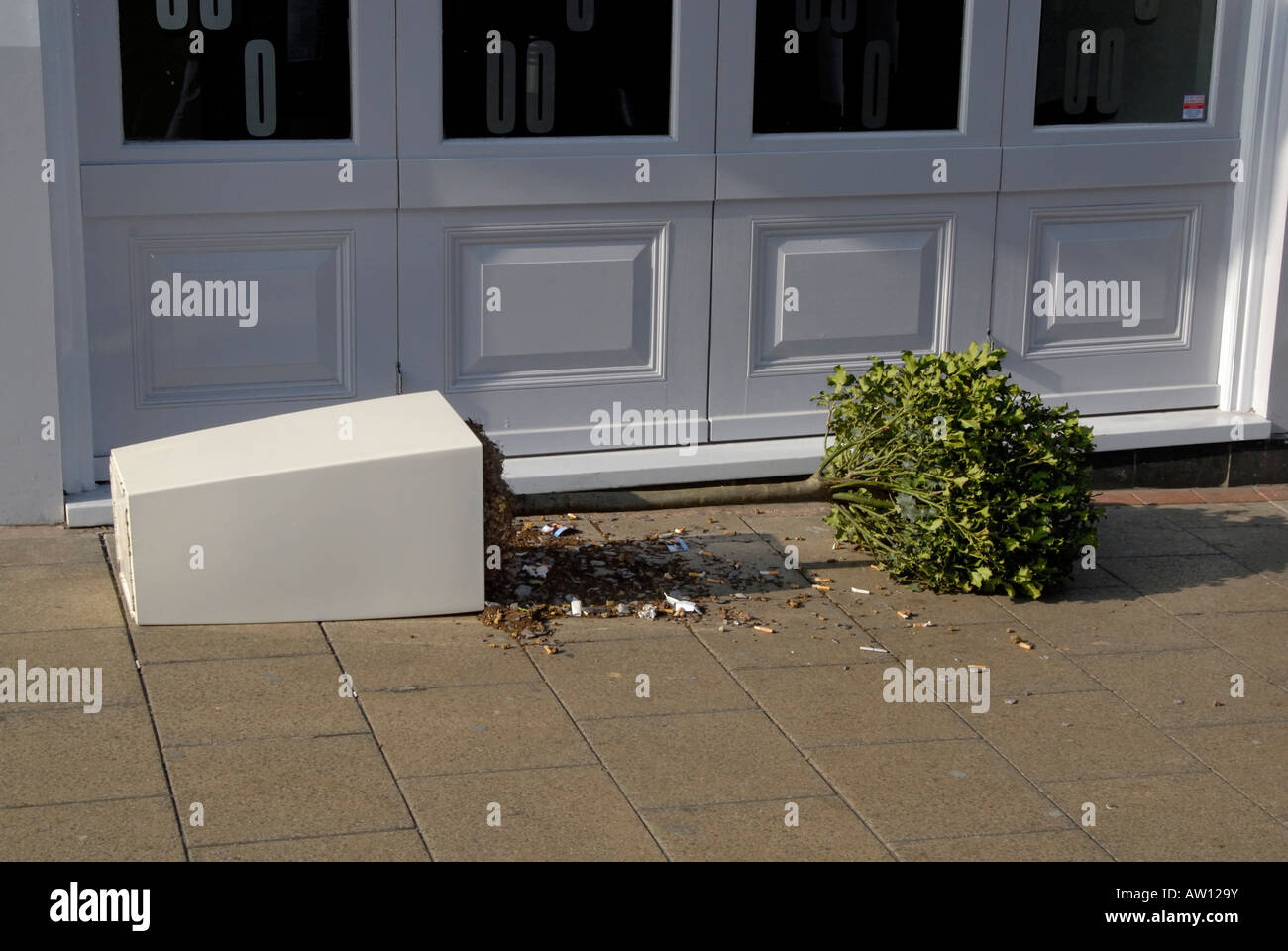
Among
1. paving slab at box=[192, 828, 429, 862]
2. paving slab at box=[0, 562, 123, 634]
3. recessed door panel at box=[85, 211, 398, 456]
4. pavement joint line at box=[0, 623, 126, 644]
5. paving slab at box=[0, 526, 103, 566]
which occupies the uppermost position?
recessed door panel at box=[85, 211, 398, 456]

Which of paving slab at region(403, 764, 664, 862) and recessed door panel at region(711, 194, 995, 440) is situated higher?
recessed door panel at region(711, 194, 995, 440)

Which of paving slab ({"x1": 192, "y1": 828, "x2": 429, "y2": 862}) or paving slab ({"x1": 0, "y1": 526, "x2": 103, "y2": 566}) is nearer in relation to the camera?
paving slab ({"x1": 192, "y1": 828, "x2": 429, "y2": 862})

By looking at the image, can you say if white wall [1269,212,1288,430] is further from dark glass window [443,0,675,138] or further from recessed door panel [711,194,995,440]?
dark glass window [443,0,675,138]

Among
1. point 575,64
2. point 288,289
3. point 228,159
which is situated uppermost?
point 575,64

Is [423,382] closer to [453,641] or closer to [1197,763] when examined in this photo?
[453,641]

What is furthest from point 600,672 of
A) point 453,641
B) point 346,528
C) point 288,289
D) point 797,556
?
point 288,289

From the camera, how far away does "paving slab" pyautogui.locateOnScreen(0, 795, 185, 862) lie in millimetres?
4113

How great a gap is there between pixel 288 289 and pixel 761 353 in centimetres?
221

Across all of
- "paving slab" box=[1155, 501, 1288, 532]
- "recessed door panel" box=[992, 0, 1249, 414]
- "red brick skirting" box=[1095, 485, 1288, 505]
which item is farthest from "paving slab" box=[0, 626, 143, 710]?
"paving slab" box=[1155, 501, 1288, 532]

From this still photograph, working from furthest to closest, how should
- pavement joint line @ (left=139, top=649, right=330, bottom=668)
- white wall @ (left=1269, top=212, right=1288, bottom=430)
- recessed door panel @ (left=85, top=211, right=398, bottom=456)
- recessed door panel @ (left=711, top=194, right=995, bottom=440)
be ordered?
white wall @ (left=1269, top=212, right=1288, bottom=430)
recessed door panel @ (left=711, top=194, right=995, bottom=440)
recessed door panel @ (left=85, top=211, right=398, bottom=456)
pavement joint line @ (left=139, top=649, right=330, bottom=668)

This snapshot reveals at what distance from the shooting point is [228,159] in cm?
652

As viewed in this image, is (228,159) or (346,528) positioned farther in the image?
(228,159)

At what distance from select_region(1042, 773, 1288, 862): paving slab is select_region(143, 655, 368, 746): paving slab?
2228 mm

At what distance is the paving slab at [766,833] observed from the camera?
4270mm
